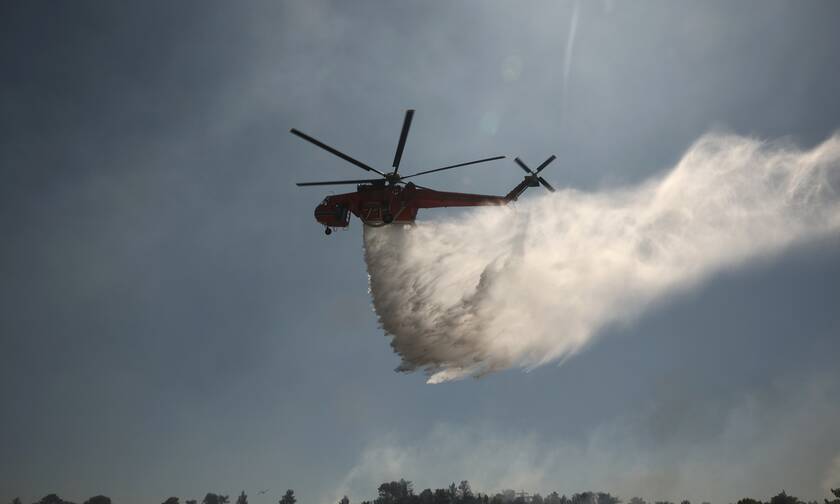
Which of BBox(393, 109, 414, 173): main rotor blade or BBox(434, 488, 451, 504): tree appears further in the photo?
BBox(434, 488, 451, 504): tree

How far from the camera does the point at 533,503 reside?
173m

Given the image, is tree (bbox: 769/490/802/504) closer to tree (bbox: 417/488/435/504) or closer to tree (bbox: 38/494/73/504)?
tree (bbox: 417/488/435/504)

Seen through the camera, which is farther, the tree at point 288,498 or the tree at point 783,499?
the tree at point 288,498

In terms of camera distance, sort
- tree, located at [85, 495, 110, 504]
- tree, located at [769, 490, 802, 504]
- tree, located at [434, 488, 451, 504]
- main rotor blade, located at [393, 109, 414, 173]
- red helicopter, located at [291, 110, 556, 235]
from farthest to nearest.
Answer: tree, located at [85, 495, 110, 504], tree, located at [434, 488, 451, 504], tree, located at [769, 490, 802, 504], red helicopter, located at [291, 110, 556, 235], main rotor blade, located at [393, 109, 414, 173]

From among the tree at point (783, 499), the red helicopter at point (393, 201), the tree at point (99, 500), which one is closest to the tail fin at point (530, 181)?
the red helicopter at point (393, 201)

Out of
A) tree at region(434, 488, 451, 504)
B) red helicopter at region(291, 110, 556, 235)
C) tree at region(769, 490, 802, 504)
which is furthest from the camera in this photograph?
tree at region(434, 488, 451, 504)

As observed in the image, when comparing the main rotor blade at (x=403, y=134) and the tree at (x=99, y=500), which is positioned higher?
the main rotor blade at (x=403, y=134)

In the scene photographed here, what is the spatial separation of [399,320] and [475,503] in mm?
128631

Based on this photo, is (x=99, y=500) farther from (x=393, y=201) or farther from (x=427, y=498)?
(x=393, y=201)

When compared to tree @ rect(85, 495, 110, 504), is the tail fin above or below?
above

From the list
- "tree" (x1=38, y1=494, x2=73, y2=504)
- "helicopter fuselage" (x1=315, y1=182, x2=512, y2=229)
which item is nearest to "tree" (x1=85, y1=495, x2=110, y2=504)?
"tree" (x1=38, y1=494, x2=73, y2=504)

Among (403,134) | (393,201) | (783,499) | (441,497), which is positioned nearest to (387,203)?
(393,201)

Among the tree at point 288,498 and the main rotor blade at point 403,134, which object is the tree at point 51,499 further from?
the main rotor blade at point 403,134

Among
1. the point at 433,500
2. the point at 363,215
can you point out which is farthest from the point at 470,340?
the point at 433,500
